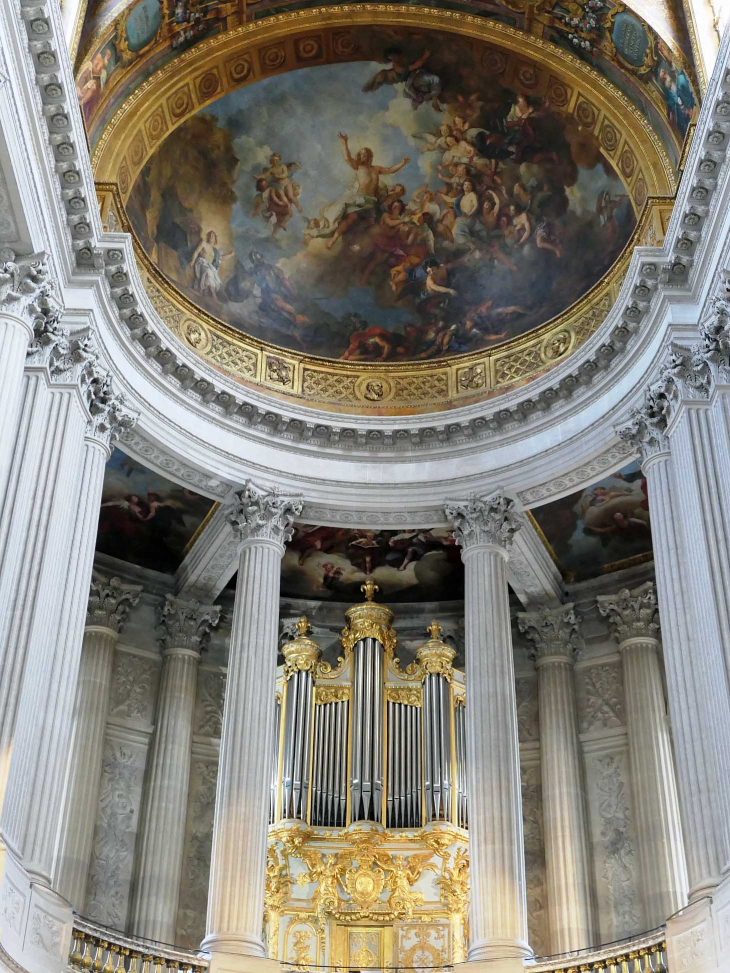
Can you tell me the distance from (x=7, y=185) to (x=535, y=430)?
951cm

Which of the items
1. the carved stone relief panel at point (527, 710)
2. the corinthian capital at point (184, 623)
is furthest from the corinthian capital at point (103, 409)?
the carved stone relief panel at point (527, 710)

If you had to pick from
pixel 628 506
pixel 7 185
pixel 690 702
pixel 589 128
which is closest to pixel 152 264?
pixel 7 185

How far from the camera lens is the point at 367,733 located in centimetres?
2062

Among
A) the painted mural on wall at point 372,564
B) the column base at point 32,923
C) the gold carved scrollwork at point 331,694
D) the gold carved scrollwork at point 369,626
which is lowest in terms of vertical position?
the column base at point 32,923

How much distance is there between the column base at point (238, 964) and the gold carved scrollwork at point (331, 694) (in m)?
5.58

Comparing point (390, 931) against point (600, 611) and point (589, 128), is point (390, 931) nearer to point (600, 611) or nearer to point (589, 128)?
point (600, 611)

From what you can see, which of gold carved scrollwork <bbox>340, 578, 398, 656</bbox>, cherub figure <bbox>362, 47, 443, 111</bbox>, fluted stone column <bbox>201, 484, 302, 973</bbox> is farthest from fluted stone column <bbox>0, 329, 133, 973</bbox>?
cherub figure <bbox>362, 47, 443, 111</bbox>

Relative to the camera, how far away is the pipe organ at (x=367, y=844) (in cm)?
1998

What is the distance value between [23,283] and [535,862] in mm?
12918

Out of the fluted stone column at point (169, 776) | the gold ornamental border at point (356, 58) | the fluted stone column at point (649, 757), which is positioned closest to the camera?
the gold ornamental border at point (356, 58)

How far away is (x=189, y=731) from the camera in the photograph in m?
22.0

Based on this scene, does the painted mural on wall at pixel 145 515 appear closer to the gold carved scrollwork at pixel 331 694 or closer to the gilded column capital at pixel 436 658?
the gold carved scrollwork at pixel 331 694

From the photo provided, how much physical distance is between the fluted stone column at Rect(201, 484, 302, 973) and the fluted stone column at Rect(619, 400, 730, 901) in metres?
5.76

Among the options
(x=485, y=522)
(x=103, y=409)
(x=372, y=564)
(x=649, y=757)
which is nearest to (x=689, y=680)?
(x=485, y=522)
